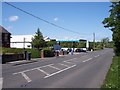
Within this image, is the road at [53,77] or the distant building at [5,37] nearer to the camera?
the road at [53,77]

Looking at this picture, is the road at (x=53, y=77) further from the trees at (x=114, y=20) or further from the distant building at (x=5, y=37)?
the distant building at (x=5, y=37)

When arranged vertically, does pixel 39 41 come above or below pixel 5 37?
below

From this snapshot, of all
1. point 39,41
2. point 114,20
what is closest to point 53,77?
point 114,20

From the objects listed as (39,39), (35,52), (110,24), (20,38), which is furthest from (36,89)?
(20,38)

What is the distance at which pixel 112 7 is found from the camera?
38.0m

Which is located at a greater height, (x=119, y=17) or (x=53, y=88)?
(x=119, y=17)

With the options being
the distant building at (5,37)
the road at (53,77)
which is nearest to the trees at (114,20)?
the road at (53,77)

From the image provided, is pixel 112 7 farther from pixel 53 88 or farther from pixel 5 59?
pixel 53 88

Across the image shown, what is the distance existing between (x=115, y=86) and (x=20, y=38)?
103m

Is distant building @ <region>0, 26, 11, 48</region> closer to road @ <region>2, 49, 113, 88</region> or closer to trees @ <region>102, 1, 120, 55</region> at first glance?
trees @ <region>102, 1, 120, 55</region>

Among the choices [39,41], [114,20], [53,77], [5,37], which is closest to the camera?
[53,77]

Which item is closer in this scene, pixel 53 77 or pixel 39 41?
pixel 53 77

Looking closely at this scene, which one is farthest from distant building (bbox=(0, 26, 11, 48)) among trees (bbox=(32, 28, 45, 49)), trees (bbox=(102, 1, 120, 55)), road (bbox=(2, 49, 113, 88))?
road (bbox=(2, 49, 113, 88))

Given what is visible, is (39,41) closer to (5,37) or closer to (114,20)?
(5,37)
